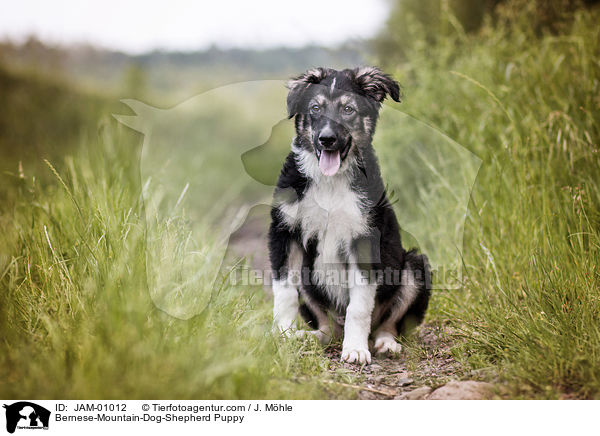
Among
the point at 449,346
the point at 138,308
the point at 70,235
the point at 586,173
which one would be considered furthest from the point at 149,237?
the point at 586,173

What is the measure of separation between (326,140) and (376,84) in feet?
1.79

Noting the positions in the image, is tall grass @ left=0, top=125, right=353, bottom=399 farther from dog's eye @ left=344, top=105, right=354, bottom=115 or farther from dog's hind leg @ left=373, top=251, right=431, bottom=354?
dog's eye @ left=344, top=105, right=354, bottom=115

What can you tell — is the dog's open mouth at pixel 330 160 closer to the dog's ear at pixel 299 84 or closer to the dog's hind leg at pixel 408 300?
the dog's ear at pixel 299 84

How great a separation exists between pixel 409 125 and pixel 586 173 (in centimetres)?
167

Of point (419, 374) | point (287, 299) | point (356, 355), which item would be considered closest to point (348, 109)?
point (287, 299)

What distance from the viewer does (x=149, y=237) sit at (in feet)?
10.4

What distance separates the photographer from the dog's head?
9.89 feet

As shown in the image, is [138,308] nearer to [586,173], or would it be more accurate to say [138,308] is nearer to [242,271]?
[242,271]

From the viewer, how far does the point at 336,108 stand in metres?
3.06

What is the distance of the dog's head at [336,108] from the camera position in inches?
119

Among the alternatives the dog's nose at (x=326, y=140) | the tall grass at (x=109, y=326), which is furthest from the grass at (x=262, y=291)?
the dog's nose at (x=326, y=140)

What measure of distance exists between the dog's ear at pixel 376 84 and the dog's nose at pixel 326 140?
18.3 inches
